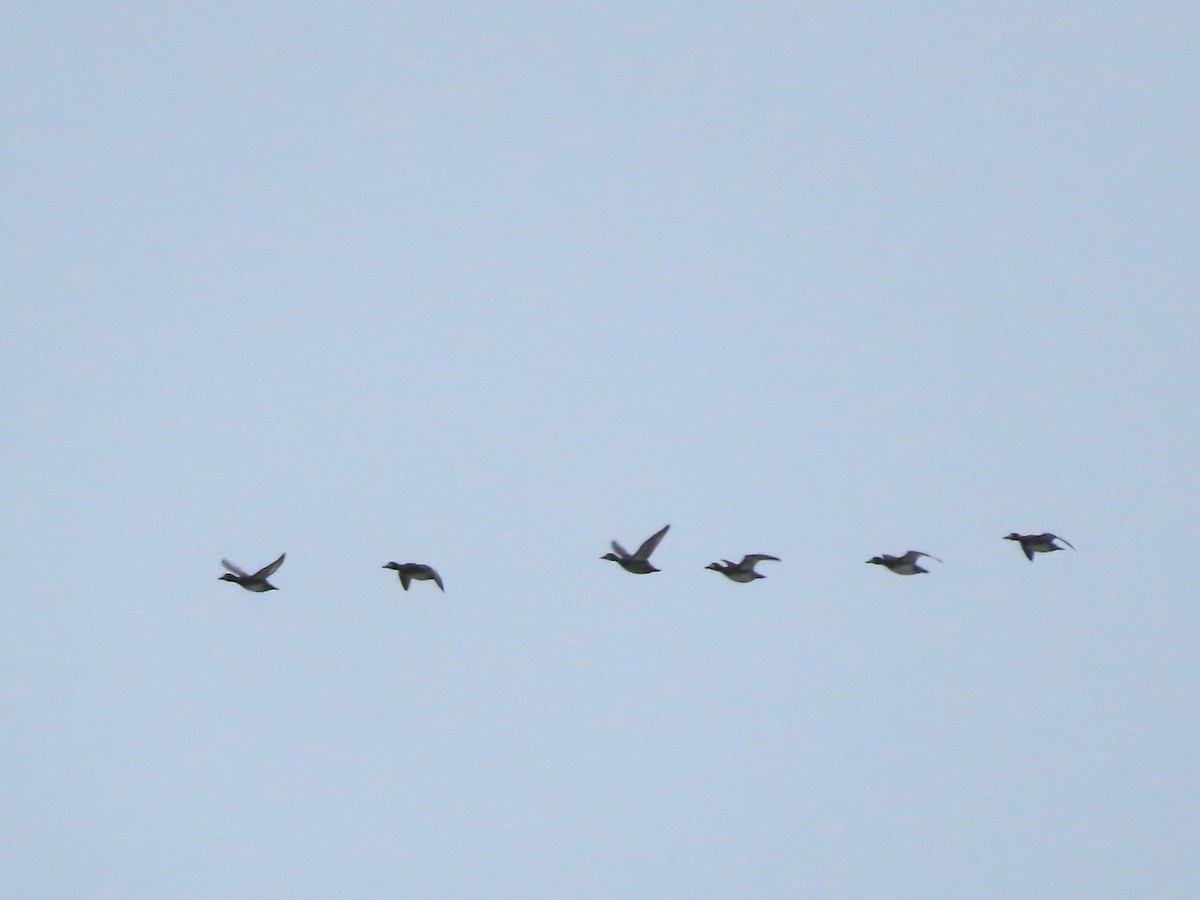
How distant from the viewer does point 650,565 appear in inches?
3014

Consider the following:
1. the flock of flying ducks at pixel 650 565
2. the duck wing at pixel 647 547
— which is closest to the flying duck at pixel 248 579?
the flock of flying ducks at pixel 650 565

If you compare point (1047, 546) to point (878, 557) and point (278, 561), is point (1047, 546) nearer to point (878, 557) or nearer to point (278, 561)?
point (878, 557)

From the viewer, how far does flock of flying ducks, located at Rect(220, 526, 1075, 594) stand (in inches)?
2876

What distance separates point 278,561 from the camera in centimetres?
7306

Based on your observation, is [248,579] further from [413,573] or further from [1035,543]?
[1035,543]

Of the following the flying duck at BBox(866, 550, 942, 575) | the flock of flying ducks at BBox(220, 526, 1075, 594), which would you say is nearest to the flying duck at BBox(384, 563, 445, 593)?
the flock of flying ducks at BBox(220, 526, 1075, 594)

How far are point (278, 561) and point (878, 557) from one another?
2308 cm

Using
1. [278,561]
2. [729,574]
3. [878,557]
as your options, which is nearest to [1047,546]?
[878,557]

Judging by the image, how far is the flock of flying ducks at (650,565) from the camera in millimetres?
73062

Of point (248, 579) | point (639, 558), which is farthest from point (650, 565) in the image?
point (248, 579)

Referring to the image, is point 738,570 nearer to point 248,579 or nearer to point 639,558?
point 639,558

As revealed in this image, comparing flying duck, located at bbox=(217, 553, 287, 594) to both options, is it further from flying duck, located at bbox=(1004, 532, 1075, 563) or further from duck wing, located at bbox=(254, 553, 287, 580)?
flying duck, located at bbox=(1004, 532, 1075, 563)

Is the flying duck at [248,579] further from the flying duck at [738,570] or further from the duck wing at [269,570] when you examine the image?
the flying duck at [738,570]

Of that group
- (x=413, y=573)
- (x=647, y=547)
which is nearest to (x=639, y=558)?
(x=647, y=547)
